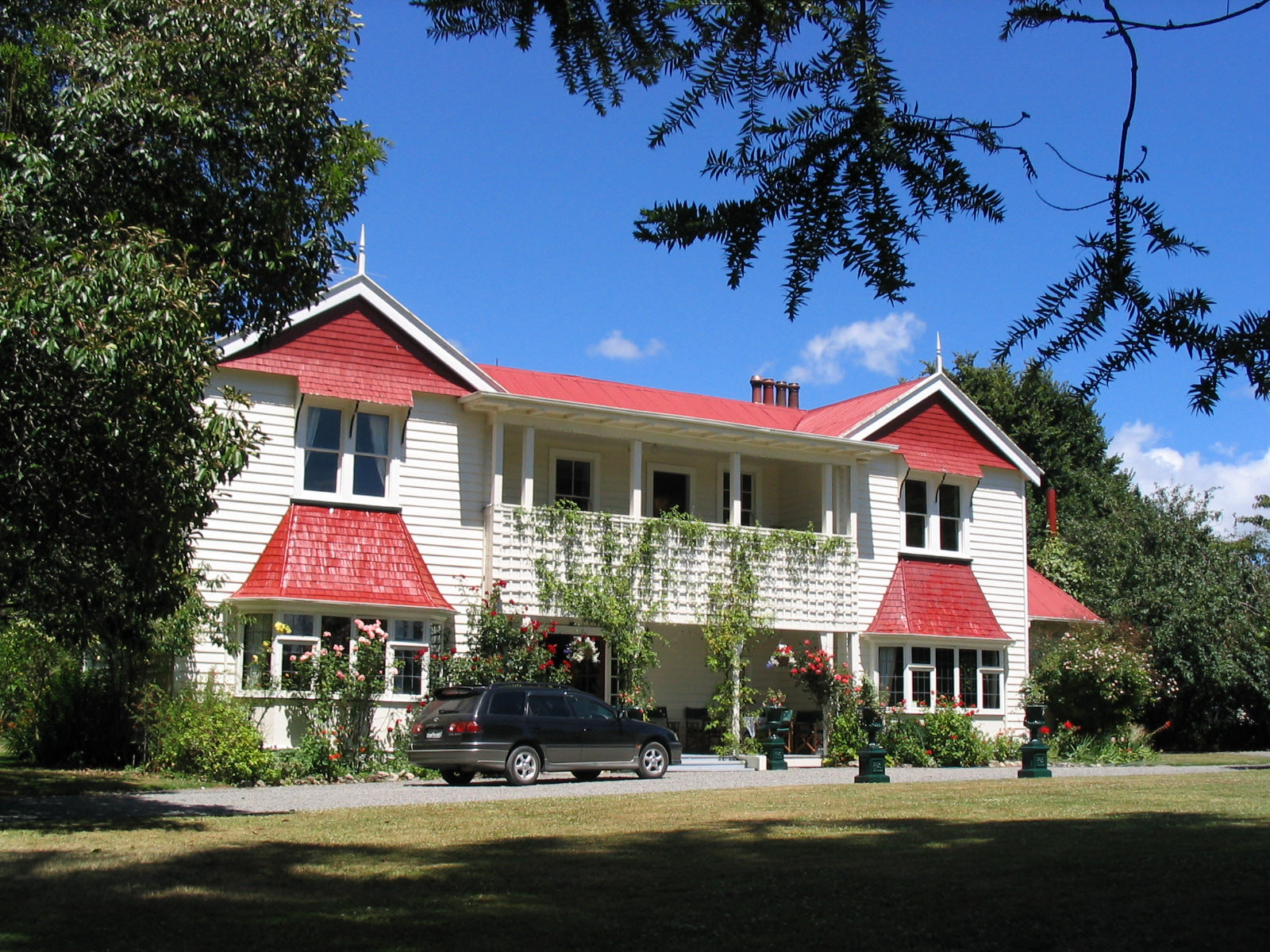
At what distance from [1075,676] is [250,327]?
1970 centimetres

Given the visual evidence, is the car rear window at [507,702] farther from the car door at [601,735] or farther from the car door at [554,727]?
the car door at [601,735]

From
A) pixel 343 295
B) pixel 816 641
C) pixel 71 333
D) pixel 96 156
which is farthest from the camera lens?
pixel 816 641

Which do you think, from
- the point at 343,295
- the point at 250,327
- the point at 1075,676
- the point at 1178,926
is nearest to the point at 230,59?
the point at 250,327

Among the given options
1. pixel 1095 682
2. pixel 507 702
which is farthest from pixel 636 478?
pixel 1095 682

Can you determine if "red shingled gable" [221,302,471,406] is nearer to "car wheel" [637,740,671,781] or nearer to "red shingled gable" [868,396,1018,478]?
"car wheel" [637,740,671,781]

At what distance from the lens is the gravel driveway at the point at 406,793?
13.7 meters

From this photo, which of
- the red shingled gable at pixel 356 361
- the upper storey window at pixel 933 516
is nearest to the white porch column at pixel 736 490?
the upper storey window at pixel 933 516

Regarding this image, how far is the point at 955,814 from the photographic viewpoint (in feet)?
42.8

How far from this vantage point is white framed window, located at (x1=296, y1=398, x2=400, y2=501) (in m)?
21.6

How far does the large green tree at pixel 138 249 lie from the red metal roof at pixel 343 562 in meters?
5.37

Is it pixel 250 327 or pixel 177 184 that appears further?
pixel 250 327

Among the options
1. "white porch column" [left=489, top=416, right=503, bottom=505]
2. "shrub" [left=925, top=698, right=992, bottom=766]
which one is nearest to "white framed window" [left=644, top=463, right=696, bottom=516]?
"white porch column" [left=489, top=416, right=503, bottom=505]

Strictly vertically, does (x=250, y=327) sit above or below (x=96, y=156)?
below

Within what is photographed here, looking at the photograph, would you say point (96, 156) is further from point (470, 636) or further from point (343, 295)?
point (470, 636)
